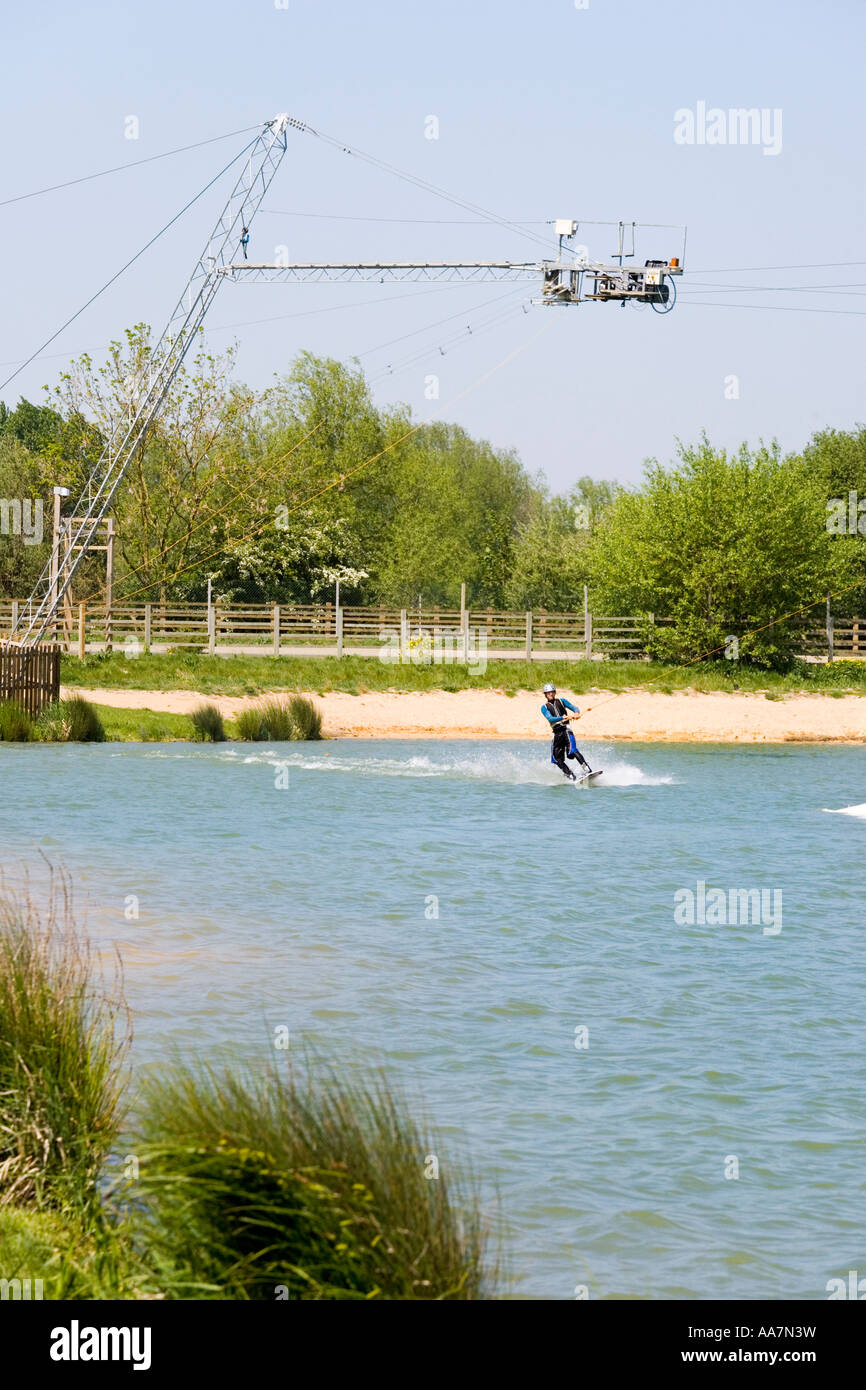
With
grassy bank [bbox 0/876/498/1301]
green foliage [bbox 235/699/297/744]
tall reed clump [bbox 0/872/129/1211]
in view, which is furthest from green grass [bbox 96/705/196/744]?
grassy bank [bbox 0/876/498/1301]

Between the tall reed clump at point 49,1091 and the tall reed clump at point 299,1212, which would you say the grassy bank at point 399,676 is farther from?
the tall reed clump at point 299,1212

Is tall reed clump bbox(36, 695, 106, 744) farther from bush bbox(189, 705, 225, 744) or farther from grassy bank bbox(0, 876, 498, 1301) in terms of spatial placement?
grassy bank bbox(0, 876, 498, 1301)

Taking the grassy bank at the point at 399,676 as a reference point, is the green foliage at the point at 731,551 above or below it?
above

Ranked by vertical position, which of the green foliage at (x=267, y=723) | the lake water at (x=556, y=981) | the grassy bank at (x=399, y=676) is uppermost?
the grassy bank at (x=399, y=676)

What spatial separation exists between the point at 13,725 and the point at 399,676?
46.6 feet

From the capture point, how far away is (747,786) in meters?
30.5

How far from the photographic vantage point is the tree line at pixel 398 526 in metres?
49.5

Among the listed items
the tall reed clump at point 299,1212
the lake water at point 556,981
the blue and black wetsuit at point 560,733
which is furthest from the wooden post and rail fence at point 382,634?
the tall reed clump at point 299,1212

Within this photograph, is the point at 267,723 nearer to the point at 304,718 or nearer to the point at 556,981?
the point at 304,718

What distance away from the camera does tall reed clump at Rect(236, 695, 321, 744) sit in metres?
37.1

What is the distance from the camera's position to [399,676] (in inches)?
1768

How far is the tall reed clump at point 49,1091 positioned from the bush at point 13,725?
1033 inches
